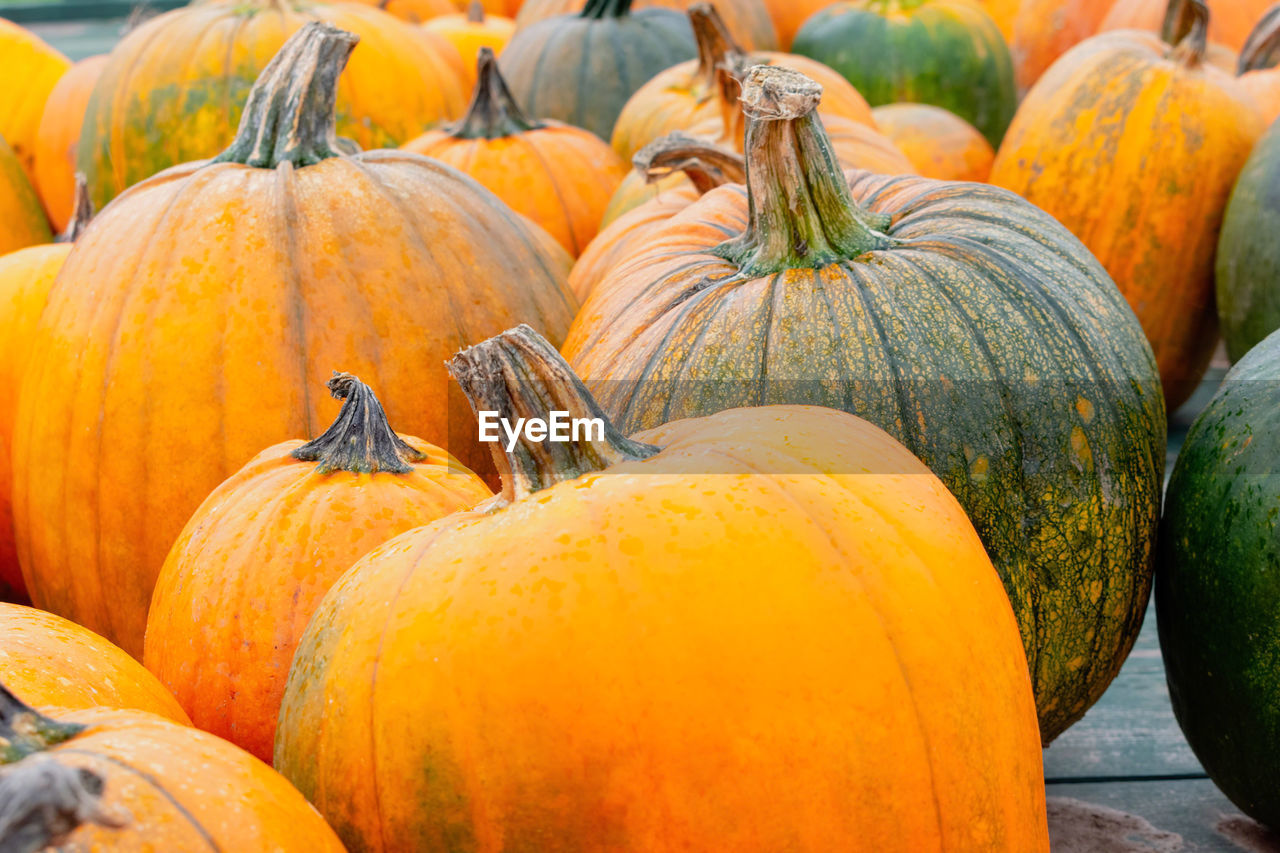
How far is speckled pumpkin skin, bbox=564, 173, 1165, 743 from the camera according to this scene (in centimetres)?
159

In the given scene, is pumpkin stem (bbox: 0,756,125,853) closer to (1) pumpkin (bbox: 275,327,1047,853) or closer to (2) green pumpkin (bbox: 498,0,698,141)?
(1) pumpkin (bbox: 275,327,1047,853)

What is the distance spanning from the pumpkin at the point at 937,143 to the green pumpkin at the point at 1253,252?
3.18 ft

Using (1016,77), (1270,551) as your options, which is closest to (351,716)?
(1270,551)

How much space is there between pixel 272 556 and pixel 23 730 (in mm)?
589

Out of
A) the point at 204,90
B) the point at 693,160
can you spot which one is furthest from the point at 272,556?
the point at 204,90

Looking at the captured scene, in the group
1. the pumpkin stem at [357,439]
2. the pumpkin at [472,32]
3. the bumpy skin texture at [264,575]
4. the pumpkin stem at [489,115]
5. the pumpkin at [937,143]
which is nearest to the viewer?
the bumpy skin texture at [264,575]

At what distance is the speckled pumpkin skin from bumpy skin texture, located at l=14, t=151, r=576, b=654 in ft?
1.06

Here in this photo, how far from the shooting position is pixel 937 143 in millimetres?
3863

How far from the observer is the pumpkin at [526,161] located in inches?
124

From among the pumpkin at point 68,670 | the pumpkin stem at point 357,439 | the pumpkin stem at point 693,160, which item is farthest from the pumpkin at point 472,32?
the pumpkin at point 68,670

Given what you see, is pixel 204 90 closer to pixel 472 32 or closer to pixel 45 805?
pixel 472 32

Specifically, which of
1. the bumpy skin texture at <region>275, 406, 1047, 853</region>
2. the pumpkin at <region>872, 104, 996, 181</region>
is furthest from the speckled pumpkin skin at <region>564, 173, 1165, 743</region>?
the pumpkin at <region>872, 104, 996, 181</region>

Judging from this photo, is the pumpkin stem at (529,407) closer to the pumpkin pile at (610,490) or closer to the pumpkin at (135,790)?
the pumpkin pile at (610,490)

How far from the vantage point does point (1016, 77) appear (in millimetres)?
5246
